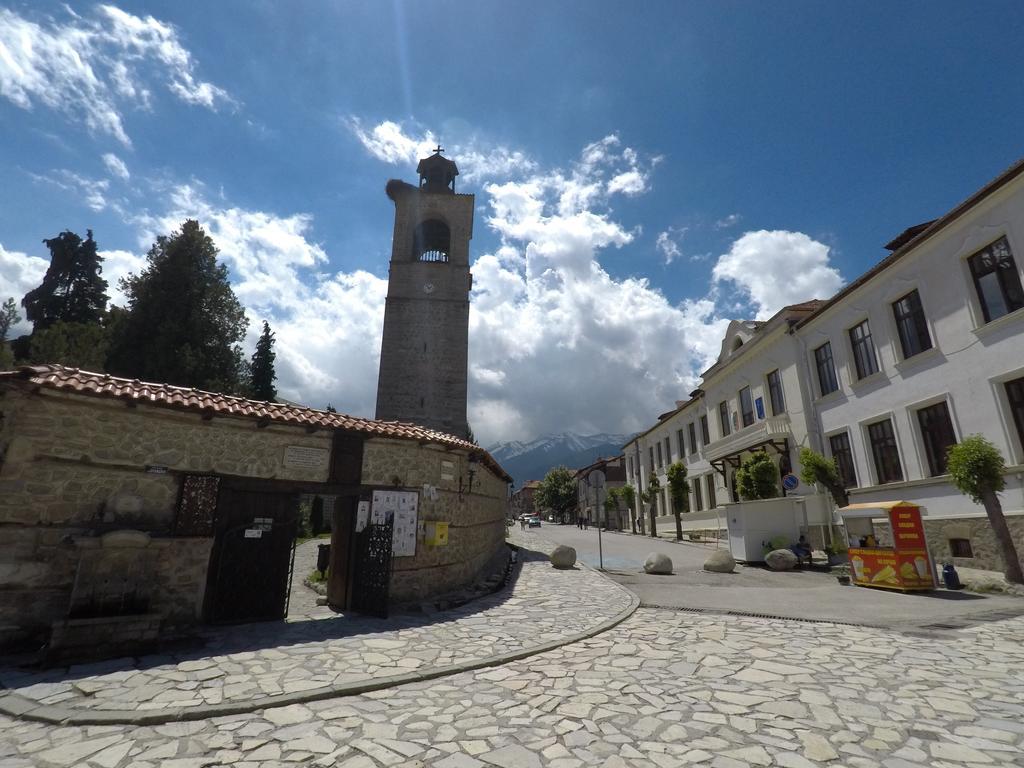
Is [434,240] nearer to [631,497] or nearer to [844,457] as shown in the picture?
[631,497]

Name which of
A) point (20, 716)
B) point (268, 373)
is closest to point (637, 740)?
point (20, 716)

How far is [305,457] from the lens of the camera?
9.30 meters

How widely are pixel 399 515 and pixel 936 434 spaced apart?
16454mm

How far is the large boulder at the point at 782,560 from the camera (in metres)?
15.3

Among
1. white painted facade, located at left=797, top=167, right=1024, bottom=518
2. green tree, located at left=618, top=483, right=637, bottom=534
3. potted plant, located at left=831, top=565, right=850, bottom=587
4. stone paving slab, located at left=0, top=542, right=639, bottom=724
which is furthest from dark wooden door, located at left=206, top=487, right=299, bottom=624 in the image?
green tree, located at left=618, top=483, right=637, bottom=534

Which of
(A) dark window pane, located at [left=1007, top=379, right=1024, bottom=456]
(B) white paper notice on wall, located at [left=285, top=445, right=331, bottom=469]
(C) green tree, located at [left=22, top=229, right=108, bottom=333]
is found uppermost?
(C) green tree, located at [left=22, top=229, right=108, bottom=333]

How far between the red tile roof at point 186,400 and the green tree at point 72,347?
23370mm

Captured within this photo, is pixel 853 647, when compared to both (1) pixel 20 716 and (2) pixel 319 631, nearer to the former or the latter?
(2) pixel 319 631

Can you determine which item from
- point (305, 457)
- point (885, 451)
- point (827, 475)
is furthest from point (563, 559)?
point (885, 451)

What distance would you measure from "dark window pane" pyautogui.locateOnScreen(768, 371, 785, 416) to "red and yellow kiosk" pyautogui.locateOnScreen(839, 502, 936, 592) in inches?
415

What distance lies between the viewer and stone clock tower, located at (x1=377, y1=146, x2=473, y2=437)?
3297cm

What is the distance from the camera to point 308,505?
35.2m

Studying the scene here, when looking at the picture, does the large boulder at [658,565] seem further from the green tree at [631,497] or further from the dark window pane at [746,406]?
the green tree at [631,497]

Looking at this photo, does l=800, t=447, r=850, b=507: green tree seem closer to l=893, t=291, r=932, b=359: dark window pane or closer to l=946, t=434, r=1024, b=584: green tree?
l=893, t=291, r=932, b=359: dark window pane
